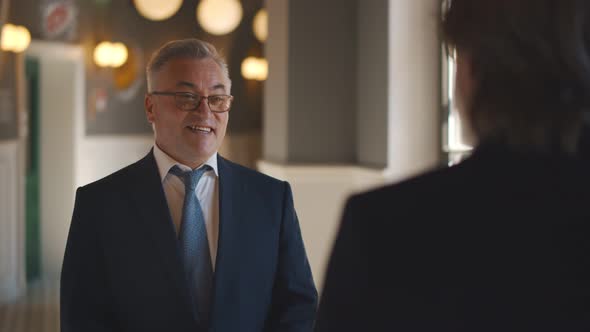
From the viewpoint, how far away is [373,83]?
17.3 feet

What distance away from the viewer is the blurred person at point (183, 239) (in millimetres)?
1560

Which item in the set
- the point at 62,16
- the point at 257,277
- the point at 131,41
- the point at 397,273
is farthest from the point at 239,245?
the point at 131,41

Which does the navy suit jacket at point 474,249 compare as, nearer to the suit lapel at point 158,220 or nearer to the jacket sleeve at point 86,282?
the suit lapel at point 158,220

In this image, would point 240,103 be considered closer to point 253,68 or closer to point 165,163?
point 253,68

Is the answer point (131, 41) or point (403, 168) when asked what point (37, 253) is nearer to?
point (131, 41)

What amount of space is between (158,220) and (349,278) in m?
0.83

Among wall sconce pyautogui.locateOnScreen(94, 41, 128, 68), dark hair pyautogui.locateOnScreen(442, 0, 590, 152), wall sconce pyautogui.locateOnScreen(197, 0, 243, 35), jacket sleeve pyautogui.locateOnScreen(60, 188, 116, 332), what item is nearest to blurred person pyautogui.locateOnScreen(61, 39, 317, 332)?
jacket sleeve pyautogui.locateOnScreen(60, 188, 116, 332)

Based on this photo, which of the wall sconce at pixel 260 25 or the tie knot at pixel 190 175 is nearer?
the tie knot at pixel 190 175

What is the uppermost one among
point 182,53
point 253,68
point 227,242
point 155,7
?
point 155,7

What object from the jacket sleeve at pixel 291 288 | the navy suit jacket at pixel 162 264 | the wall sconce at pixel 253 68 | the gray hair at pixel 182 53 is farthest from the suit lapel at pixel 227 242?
the wall sconce at pixel 253 68

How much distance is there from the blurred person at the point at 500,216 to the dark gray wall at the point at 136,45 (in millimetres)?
7269

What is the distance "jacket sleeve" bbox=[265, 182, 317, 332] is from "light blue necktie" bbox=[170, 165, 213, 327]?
0.56 ft

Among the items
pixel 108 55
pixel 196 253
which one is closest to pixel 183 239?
pixel 196 253

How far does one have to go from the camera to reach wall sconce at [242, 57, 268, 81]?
31.3 ft
